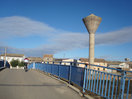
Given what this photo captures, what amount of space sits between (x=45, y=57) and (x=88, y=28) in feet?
248

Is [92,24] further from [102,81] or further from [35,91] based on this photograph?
[35,91]

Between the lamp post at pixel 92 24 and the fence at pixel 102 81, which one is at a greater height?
the lamp post at pixel 92 24

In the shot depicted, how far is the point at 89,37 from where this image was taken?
87.1ft

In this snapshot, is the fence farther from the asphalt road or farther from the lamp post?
the lamp post

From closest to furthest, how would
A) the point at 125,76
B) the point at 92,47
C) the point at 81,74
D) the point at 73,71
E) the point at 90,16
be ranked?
the point at 125,76 < the point at 81,74 < the point at 73,71 < the point at 90,16 < the point at 92,47

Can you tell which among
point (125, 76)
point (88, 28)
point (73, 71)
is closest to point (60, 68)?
point (73, 71)

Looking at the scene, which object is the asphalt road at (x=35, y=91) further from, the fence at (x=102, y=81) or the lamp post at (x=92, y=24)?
the lamp post at (x=92, y=24)

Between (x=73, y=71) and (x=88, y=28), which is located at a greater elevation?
(x=88, y=28)

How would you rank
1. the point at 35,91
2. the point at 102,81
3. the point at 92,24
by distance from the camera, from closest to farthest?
the point at 35,91 → the point at 102,81 → the point at 92,24

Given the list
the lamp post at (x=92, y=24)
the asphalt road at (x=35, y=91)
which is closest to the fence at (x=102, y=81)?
the asphalt road at (x=35, y=91)

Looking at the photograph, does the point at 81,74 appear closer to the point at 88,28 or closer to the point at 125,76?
the point at 125,76

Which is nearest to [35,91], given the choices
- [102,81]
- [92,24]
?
[102,81]

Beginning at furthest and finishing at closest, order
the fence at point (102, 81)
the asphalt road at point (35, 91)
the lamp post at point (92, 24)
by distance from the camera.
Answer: the lamp post at point (92, 24)
the asphalt road at point (35, 91)
the fence at point (102, 81)

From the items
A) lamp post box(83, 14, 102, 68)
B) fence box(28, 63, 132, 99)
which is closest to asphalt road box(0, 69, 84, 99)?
fence box(28, 63, 132, 99)
